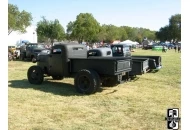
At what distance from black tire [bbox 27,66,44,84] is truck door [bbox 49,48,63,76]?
0.42m

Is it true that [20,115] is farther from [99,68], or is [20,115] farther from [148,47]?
[148,47]

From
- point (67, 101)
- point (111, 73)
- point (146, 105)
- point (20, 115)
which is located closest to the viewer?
point (20, 115)

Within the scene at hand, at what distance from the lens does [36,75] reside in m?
8.76

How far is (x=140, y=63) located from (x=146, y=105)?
309cm

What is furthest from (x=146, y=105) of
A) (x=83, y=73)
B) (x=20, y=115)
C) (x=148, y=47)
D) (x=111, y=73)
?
(x=148, y=47)

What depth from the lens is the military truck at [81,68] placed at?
7.14m

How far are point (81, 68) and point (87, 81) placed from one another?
46cm

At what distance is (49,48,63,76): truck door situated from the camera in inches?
318

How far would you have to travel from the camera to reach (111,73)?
23.1 feet

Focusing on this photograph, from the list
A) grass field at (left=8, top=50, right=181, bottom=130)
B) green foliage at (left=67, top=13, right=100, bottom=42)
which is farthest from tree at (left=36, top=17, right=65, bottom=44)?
grass field at (left=8, top=50, right=181, bottom=130)

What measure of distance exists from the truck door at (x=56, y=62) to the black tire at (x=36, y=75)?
1.38ft

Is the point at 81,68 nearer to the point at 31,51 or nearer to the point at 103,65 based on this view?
the point at 103,65


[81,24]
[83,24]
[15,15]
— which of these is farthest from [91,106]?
[15,15]

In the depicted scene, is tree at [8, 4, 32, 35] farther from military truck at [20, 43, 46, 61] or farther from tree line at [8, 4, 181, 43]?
military truck at [20, 43, 46, 61]
